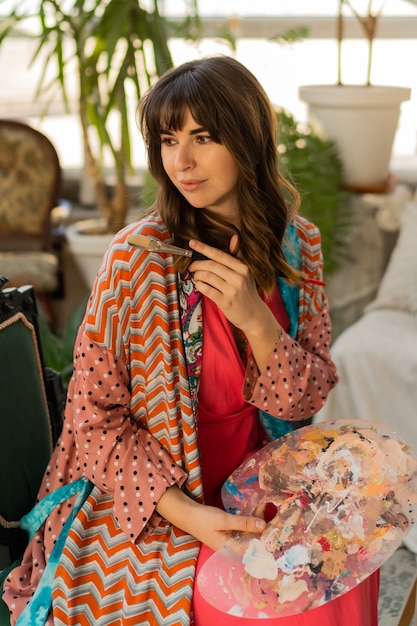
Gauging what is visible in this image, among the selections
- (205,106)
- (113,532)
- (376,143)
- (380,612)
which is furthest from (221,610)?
(376,143)

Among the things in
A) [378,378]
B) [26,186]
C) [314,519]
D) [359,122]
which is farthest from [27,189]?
[314,519]

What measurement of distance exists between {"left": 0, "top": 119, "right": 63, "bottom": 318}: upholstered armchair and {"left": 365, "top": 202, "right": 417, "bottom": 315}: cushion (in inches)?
69.3

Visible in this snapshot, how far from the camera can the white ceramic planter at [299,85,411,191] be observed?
3.12m

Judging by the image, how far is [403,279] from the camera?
2711mm

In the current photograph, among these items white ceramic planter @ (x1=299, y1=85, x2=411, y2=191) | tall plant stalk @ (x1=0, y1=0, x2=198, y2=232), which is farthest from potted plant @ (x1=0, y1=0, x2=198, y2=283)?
white ceramic planter @ (x1=299, y1=85, x2=411, y2=191)

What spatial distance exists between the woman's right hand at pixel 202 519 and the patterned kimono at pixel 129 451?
0.07 feet

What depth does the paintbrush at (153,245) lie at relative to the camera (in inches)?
51.0

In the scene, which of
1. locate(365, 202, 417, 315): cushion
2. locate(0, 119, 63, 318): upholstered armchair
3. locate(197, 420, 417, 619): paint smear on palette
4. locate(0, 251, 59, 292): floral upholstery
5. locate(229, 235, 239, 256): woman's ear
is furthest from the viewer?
locate(0, 119, 63, 318): upholstered armchair

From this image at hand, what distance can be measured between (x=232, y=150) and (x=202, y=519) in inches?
22.1

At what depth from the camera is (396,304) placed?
8.92 feet

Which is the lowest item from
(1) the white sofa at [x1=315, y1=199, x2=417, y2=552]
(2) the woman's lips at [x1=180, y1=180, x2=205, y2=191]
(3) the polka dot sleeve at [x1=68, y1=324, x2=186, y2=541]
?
(1) the white sofa at [x1=315, y1=199, x2=417, y2=552]

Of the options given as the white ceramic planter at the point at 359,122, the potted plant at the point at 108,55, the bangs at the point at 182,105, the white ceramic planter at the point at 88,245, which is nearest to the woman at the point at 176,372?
the bangs at the point at 182,105

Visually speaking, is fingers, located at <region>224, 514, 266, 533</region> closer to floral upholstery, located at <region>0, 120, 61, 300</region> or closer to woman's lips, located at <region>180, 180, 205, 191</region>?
woman's lips, located at <region>180, 180, 205, 191</region>

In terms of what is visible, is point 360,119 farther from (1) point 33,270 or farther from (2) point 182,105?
(2) point 182,105
